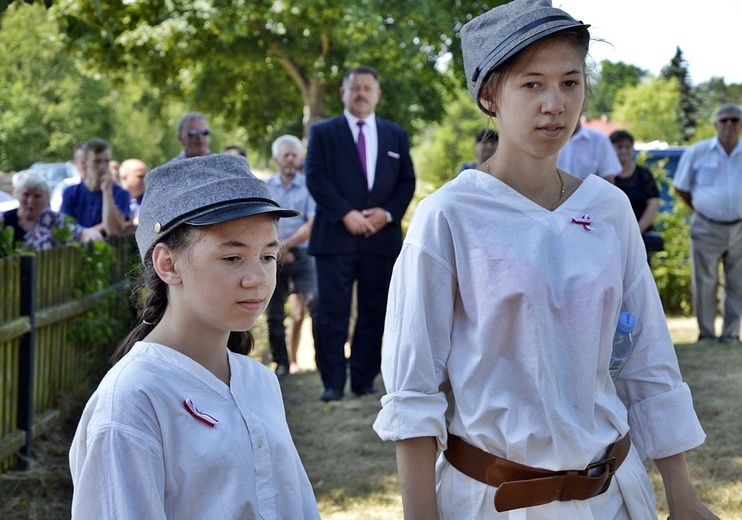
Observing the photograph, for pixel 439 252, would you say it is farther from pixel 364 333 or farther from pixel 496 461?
pixel 364 333

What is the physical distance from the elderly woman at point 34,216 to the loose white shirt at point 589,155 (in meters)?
3.65

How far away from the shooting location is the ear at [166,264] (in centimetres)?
236

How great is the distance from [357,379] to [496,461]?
18.1 feet

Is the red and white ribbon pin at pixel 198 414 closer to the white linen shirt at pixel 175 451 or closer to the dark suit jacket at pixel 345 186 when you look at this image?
the white linen shirt at pixel 175 451

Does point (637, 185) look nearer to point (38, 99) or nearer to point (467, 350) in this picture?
point (467, 350)

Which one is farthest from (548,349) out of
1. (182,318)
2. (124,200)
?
(124,200)

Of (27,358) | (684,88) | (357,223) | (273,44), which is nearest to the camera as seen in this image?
(27,358)

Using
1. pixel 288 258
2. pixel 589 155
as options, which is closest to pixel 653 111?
pixel 288 258

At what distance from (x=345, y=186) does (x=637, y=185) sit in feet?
10.3

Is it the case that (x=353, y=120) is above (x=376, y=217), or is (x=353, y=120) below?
above

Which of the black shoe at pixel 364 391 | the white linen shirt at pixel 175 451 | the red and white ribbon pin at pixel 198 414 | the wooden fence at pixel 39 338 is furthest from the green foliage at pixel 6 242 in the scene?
the red and white ribbon pin at pixel 198 414

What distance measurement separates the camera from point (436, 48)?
79.4 ft

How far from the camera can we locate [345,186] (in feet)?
25.1

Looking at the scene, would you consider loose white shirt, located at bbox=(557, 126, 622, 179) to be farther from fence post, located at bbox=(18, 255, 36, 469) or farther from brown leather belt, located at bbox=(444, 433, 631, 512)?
brown leather belt, located at bbox=(444, 433, 631, 512)
